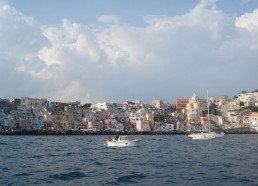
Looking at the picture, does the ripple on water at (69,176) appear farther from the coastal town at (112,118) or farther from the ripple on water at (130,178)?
the coastal town at (112,118)

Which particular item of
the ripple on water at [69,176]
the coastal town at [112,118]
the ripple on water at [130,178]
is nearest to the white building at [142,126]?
the coastal town at [112,118]

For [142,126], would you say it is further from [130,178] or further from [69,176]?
[130,178]

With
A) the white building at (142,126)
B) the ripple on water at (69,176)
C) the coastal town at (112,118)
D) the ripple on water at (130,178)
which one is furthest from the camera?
the white building at (142,126)

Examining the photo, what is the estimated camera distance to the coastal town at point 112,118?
142m

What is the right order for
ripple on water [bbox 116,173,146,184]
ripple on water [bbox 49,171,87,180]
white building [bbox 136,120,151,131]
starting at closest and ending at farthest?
ripple on water [bbox 116,173,146,184]
ripple on water [bbox 49,171,87,180]
white building [bbox 136,120,151,131]

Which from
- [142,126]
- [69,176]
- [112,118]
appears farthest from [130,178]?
[112,118]

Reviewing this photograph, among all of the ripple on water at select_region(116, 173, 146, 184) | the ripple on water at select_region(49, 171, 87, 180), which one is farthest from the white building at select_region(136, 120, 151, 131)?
the ripple on water at select_region(116, 173, 146, 184)

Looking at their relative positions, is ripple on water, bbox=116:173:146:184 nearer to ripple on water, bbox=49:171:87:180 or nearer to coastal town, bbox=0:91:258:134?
ripple on water, bbox=49:171:87:180

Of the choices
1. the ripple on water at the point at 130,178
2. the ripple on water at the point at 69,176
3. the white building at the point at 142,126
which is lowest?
the ripple on water at the point at 130,178

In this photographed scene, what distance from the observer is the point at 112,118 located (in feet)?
542

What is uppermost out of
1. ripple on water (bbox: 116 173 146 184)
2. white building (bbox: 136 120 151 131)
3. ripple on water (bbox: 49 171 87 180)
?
white building (bbox: 136 120 151 131)

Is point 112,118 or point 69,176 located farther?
point 112,118

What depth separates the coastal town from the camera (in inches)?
5605

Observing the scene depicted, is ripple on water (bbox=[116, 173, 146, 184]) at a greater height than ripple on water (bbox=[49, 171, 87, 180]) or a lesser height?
lesser
